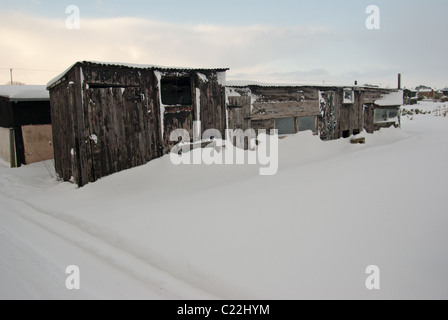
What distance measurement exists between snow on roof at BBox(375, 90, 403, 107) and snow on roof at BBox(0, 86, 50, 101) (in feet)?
50.0

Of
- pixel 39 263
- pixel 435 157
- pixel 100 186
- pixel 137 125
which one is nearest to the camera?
pixel 39 263

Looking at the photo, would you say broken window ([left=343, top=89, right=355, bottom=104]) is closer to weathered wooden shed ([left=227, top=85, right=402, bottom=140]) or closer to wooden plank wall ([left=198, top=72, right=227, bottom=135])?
weathered wooden shed ([left=227, top=85, right=402, bottom=140])

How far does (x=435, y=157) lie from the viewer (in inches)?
247

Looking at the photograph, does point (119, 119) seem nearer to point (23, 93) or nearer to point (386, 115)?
point (23, 93)

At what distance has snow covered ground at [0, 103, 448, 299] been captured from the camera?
311 cm

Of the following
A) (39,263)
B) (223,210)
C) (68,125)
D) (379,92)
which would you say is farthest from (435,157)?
(379,92)

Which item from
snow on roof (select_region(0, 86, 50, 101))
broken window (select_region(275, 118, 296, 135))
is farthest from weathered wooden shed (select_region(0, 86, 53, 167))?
broken window (select_region(275, 118, 296, 135))

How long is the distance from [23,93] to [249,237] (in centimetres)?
1237

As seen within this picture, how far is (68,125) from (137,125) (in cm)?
183

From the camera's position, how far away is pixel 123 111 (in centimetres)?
759

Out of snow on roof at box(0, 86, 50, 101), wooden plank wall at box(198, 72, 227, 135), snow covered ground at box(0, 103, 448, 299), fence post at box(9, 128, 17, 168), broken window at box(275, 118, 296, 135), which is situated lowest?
snow covered ground at box(0, 103, 448, 299)

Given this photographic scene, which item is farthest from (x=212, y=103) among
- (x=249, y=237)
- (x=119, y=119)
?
(x=249, y=237)

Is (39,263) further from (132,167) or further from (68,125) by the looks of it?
(68,125)
